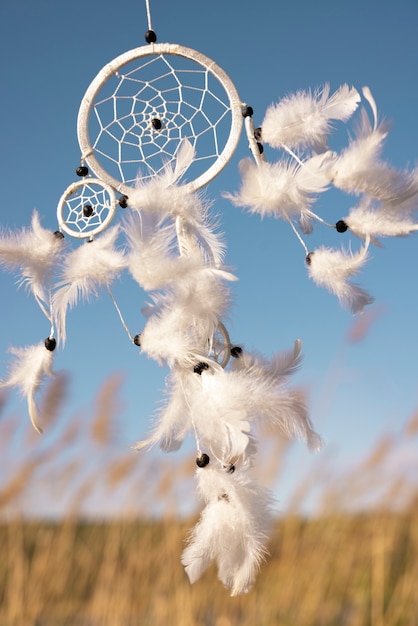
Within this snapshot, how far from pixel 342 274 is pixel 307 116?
0.83 feet

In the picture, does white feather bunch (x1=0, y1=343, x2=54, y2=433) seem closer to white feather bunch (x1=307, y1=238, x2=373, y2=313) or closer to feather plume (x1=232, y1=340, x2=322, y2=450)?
feather plume (x1=232, y1=340, x2=322, y2=450)

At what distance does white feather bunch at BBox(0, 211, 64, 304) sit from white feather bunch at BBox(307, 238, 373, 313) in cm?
41

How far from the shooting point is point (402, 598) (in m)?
1.84

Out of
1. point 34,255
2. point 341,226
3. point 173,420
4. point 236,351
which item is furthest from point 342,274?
point 34,255

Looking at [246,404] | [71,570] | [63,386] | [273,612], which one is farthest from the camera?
[71,570]

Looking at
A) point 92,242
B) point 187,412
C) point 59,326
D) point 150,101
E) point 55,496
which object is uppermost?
point 150,101

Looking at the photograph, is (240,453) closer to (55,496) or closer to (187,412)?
(187,412)

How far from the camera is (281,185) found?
1.07 m

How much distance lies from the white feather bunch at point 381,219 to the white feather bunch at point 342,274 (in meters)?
0.02

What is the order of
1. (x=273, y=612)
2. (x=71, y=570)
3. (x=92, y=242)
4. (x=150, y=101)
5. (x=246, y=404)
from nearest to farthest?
1. (x=246, y=404)
2. (x=92, y=242)
3. (x=150, y=101)
4. (x=273, y=612)
5. (x=71, y=570)

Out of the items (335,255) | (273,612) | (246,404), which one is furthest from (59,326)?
(273,612)

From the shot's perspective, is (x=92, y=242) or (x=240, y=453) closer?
(x=240, y=453)

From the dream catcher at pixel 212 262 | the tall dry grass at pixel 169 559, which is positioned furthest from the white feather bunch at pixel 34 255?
the tall dry grass at pixel 169 559

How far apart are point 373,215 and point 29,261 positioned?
1.75ft
